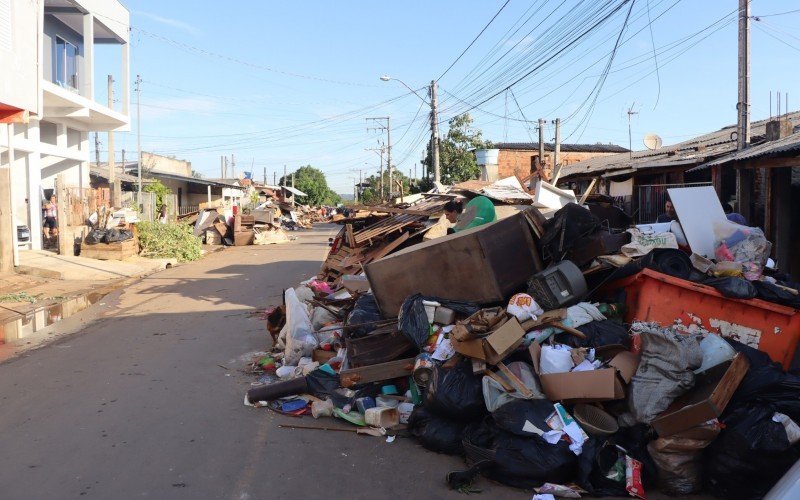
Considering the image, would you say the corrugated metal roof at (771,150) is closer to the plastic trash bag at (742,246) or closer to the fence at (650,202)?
the plastic trash bag at (742,246)

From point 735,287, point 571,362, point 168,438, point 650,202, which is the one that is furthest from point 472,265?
point 650,202

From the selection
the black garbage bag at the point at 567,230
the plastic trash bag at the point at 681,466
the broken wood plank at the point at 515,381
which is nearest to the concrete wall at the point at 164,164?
the black garbage bag at the point at 567,230

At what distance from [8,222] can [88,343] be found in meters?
7.73

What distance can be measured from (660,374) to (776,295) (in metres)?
1.56

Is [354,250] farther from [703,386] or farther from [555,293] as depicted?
[703,386]

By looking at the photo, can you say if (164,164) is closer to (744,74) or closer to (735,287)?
(744,74)

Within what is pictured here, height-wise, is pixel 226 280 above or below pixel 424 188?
below

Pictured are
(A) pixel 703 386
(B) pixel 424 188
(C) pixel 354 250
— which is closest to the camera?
(A) pixel 703 386

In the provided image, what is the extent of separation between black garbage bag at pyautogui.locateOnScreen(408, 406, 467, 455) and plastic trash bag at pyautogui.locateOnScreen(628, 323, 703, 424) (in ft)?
Answer: 4.37

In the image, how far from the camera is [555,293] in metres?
5.93

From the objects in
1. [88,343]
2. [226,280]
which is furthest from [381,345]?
[226,280]

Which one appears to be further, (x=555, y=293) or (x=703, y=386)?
(x=555, y=293)

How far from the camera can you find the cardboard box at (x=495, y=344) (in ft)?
16.7

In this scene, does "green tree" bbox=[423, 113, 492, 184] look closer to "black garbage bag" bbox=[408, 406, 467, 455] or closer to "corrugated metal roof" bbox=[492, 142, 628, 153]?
"corrugated metal roof" bbox=[492, 142, 628, 153]
